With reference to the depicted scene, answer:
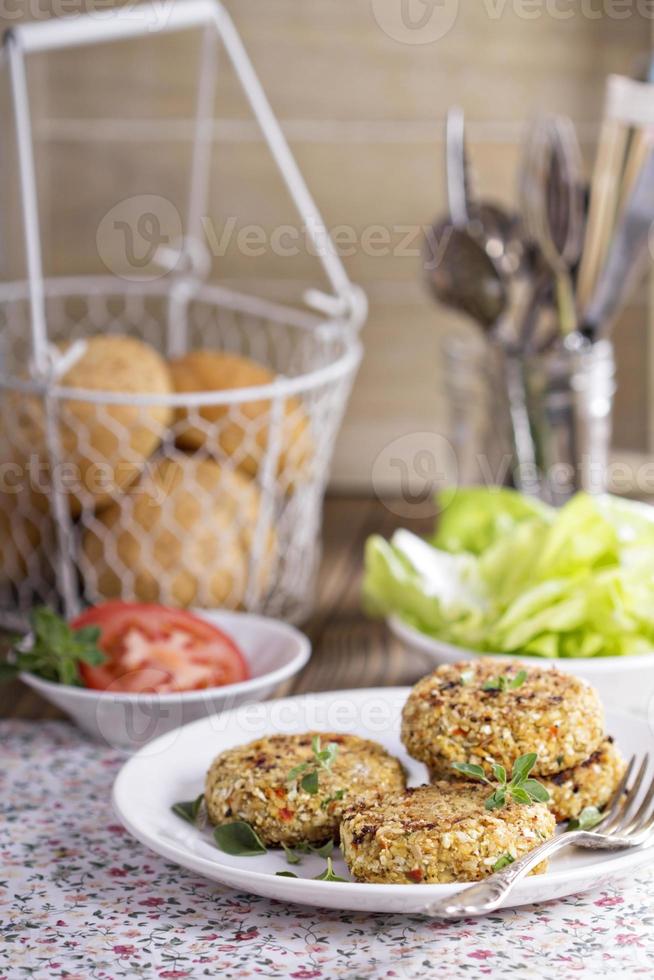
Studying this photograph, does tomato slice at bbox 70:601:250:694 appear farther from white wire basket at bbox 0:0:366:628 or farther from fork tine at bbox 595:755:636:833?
fork tine at bbox 595:755:636:833

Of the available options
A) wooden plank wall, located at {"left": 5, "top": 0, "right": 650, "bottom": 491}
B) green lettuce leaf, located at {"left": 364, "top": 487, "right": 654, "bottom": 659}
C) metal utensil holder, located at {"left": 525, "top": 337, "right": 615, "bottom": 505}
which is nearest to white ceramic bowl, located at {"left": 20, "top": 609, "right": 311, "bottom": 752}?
green lettuce leaf, located at {"left": 364, "top": 487, "right": 654, "bottom": 659}

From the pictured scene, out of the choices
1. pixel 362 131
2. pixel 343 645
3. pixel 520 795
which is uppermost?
pixel 362 131

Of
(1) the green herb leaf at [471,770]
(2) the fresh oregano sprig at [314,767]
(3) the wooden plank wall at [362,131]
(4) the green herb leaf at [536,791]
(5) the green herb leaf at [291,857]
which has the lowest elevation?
(5) the green herb leaf at [291,857]

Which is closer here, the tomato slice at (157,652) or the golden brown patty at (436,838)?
the golden brown patty at (436,838)

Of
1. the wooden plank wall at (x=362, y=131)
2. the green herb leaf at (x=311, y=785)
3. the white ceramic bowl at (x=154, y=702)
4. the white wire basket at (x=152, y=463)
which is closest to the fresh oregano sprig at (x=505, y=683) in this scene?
the green herb leaf at (x=311, y=785)

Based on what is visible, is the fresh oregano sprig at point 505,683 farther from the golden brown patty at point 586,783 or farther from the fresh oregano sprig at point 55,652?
the fresh oregano sprig at point 55,652

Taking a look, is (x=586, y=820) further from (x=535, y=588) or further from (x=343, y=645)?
(x=343, y=645)

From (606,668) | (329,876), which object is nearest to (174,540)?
(606,668)

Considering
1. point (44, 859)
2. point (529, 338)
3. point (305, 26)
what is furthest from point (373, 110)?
point (44, 859)
